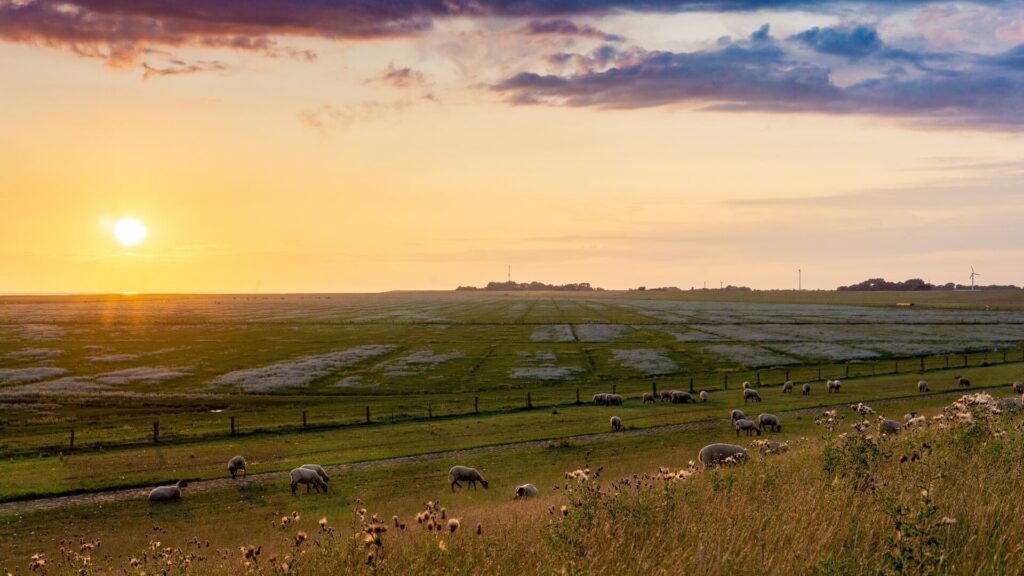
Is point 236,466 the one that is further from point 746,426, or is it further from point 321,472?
point 746,426

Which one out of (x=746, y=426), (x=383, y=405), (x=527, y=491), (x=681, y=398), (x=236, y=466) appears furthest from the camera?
(x=383, y=405)

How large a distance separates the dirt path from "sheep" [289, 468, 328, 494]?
3078mm

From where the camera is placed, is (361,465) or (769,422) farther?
(769,422)

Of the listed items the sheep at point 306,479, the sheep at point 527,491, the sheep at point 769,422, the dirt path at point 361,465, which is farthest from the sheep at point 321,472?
the sheep at point 769,422

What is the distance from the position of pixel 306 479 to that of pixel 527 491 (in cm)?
1118

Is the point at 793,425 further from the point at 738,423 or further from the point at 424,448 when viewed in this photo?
the point at 424,448

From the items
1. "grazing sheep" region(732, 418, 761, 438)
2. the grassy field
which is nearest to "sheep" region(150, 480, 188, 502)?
the grassy field

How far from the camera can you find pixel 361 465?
133 ft

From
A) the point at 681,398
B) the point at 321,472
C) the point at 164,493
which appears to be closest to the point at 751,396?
the point at 681,398

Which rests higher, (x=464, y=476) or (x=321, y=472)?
(x=464, y=476)

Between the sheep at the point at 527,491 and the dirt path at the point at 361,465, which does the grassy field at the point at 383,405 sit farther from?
the sheep at the point at 527,491

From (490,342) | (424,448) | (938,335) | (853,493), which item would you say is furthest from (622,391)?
(938,335)

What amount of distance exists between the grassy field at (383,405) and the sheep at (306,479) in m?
0.95

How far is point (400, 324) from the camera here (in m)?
169
